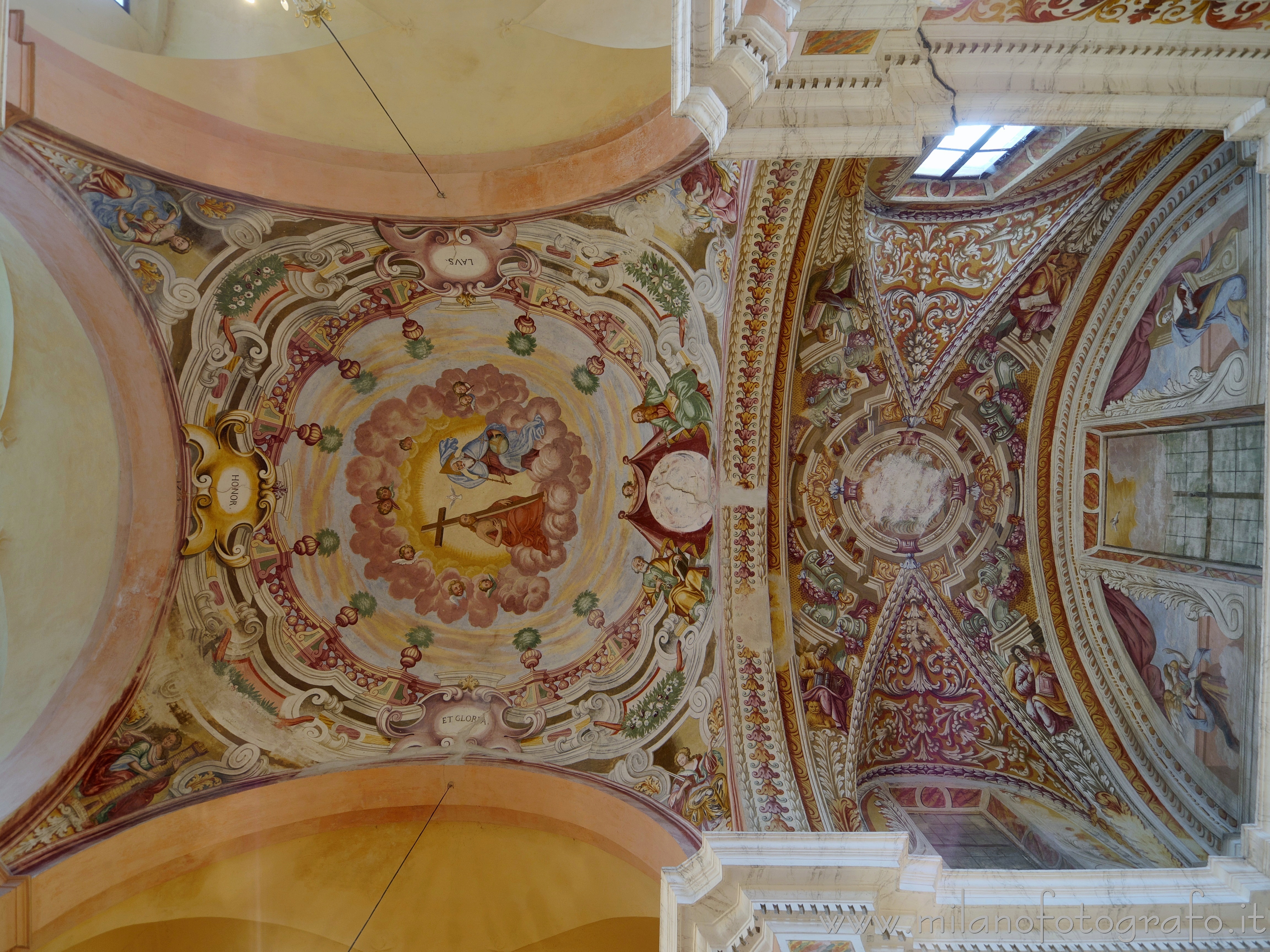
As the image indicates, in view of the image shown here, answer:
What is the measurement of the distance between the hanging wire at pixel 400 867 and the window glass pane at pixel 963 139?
8.93 meters

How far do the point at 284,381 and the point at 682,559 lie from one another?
509 cm

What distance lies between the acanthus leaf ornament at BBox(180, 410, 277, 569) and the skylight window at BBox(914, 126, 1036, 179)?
803 cm

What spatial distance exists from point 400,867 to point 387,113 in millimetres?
8174

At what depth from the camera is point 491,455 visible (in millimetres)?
8859

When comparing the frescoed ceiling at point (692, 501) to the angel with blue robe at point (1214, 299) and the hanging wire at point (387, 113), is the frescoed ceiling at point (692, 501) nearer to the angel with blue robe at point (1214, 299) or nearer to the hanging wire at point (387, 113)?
the angel with blue robe at point (1214, 299)

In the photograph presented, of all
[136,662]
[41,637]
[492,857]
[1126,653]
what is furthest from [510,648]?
[1126,653]

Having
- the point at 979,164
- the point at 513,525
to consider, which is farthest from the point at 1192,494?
the point at 513,525

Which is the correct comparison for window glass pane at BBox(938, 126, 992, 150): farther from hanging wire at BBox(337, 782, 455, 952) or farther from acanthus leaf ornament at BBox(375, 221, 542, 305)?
hanging wire at BBox(337, 782, 455, 952)

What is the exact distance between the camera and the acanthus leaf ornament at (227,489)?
7719mm

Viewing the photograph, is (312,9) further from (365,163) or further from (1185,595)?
(1185,595)

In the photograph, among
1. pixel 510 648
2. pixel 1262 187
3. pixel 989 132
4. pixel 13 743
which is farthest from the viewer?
pixel 510 648

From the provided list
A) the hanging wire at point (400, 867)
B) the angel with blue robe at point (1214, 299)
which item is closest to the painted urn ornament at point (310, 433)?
the hanging wire at point (400, 867)

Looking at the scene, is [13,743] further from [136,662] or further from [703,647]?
[703,647]

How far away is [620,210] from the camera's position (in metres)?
7.25
